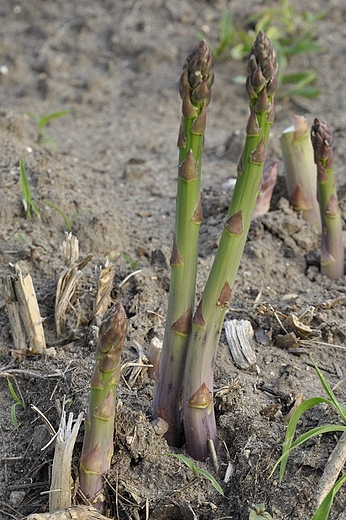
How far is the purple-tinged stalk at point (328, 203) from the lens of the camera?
3.23m

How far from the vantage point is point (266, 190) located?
12.7ft

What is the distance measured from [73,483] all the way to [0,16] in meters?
6.04

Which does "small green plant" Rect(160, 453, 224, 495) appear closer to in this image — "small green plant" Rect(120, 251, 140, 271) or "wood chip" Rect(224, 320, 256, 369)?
"wood chip" Rect(224, 320, 256, 369)

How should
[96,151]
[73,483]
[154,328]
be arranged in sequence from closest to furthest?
[73,483], [154,328], [96,151]

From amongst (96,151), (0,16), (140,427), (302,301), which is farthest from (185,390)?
(0,16)

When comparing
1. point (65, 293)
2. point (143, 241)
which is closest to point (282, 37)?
point (143, 241)

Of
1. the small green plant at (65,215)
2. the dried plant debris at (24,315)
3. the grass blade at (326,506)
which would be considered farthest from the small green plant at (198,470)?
the small green plant at (65,215)

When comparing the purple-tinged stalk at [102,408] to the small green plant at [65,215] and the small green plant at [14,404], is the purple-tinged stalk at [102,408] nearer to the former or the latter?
the small green plant at [14,404]

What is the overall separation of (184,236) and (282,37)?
4.66 metres

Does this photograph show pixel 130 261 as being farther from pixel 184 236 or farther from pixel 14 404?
pixel 184 236

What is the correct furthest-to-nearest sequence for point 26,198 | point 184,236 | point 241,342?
1. point 26,198
2. point 241,342
3. point 184,236

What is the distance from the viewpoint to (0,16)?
287 inches

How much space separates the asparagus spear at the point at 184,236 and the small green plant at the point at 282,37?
389 cm

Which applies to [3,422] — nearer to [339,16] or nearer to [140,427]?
[140,427]
